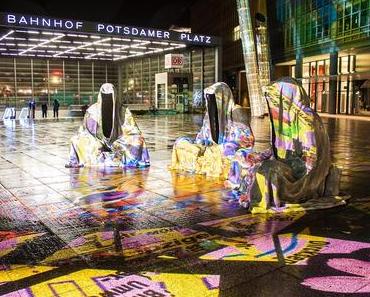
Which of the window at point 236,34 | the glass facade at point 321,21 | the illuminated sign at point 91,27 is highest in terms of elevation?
the window at point 236,34

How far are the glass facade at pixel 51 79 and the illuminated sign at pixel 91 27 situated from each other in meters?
17.8

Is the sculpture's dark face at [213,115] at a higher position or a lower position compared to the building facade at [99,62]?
lower

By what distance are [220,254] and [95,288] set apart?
1.23 m

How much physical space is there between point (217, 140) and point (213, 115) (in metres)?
0.46

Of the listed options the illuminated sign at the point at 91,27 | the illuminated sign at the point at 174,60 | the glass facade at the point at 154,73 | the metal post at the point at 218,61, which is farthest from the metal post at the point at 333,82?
the illuminated sign at the point at 174,60

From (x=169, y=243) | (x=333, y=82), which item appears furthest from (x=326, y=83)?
(x=169, y=243)

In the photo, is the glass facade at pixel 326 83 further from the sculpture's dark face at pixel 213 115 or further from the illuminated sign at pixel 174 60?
the sculpture's dark face at pixel 213 115

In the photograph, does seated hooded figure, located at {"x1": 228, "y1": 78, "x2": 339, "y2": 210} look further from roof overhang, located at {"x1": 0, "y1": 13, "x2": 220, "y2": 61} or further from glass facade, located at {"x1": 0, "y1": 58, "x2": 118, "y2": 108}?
glass facade, located at {"x1": 0, "y1": 58, "x2": 118, "y2": 108}

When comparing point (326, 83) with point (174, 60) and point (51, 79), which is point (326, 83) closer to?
point (174, 60)

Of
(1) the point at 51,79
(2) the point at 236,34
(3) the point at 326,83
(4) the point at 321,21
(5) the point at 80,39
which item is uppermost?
(2) the point at 236,34

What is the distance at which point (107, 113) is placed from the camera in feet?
33.2

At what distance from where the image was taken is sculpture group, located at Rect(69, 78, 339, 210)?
602cm

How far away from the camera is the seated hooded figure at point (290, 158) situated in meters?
5.90

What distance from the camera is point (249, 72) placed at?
1126 inches
